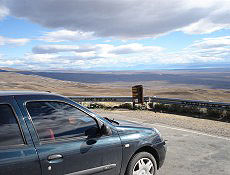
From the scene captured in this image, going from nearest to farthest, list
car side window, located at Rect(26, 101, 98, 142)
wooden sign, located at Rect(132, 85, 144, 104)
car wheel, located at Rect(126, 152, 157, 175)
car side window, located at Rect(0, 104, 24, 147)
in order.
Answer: car side window, located at Rect(0, 104, 24, 147) → car side window, located at Rect(26, 101, 98, 142) → car wheel, located at Rect(126, 152, 157, 175) → wooden sign, located at Rect(132, 85, 144, 104)

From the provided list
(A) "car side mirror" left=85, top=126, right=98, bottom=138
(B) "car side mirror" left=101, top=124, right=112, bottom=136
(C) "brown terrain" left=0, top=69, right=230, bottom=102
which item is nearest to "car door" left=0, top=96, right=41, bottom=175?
(A) "car side mirror" left=85, top=126, right=98, bottom=138

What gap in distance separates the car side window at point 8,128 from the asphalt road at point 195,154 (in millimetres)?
3071

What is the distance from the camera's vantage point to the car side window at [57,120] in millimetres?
3234

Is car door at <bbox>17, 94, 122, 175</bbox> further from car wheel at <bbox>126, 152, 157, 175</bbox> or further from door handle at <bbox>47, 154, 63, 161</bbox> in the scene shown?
car wheel at <bbox>126, 152, 157, 175</bbox>

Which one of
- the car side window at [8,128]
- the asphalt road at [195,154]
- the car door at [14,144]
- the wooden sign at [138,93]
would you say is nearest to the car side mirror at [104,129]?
the car door at [14,144]

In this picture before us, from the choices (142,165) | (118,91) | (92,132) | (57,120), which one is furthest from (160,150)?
(118,91)

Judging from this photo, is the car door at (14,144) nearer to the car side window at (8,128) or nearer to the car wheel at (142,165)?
the car side window at (8,128)

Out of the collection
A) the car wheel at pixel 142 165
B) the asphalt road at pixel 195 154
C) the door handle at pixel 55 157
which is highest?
the door handle at pixel 55 157

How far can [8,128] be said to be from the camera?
9.67 ft

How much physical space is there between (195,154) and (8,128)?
475 cm

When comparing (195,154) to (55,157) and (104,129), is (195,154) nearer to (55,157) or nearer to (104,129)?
(104,129)

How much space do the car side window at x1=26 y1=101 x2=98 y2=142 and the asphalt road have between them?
2239 mm

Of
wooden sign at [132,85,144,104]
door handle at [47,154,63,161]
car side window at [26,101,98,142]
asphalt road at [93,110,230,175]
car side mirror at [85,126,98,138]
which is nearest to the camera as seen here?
door handle at [47,154,63,161]

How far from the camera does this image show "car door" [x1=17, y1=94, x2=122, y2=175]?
10.3 feet
